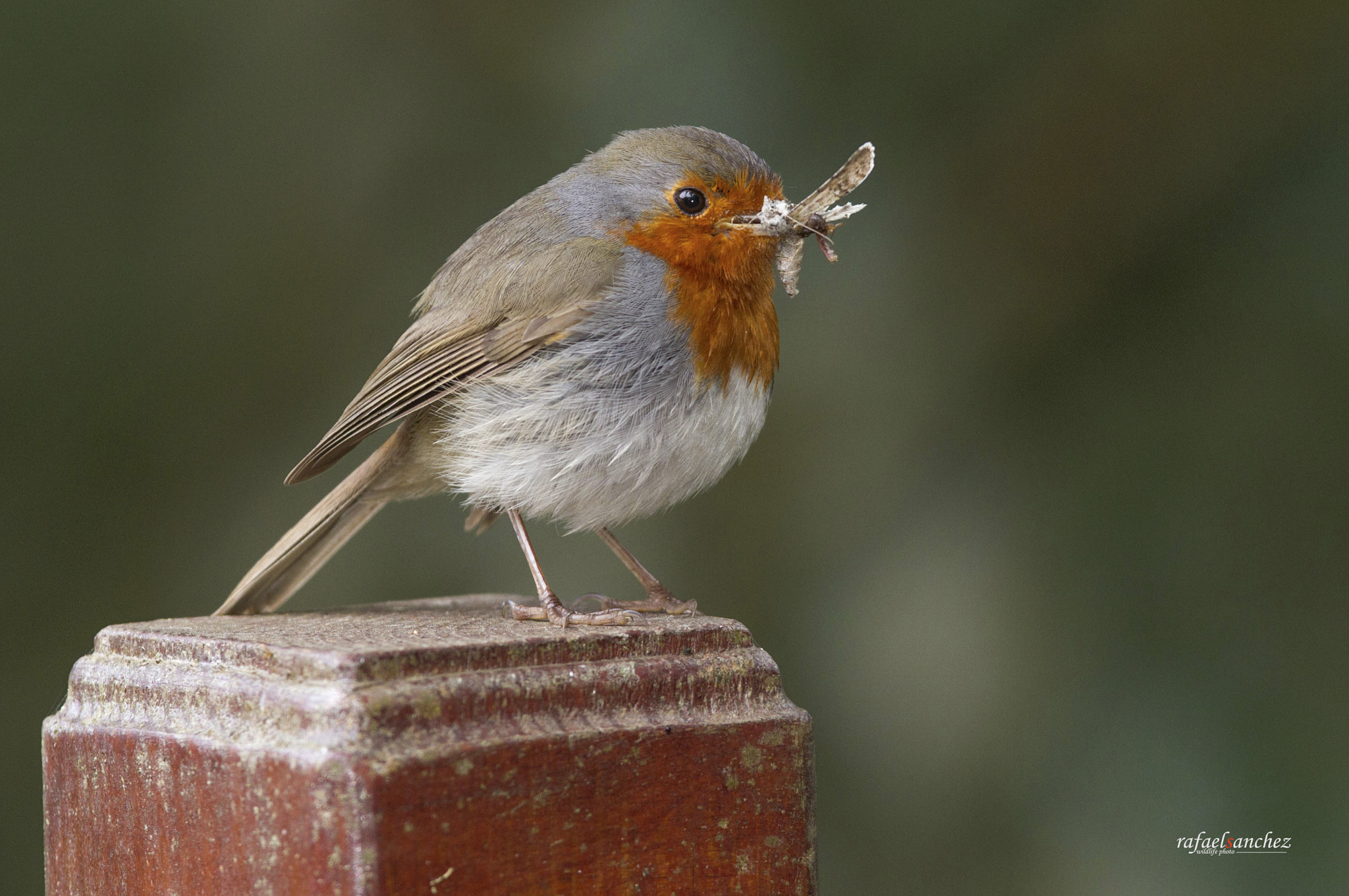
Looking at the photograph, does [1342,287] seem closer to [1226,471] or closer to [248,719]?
[1226,471]

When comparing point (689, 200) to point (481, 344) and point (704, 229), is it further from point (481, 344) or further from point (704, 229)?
point (481, 344)

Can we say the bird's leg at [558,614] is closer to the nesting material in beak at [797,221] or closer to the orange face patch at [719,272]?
the orange face patch at [719,272]

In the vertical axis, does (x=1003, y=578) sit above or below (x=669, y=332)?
below

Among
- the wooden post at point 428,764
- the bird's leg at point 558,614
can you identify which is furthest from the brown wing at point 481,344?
the wooden post at point 428,764

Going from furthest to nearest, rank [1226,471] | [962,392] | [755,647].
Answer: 1. [962,392]
2. [1226,471]
3. [755,647]

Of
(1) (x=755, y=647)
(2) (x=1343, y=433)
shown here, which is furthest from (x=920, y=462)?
(1) (x=755, y=647)

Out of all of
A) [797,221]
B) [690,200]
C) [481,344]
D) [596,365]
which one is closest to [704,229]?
[690,200]

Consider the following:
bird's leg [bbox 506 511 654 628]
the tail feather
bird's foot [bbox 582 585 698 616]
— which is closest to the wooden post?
bird's leg [bbox 506 511 654 628]
